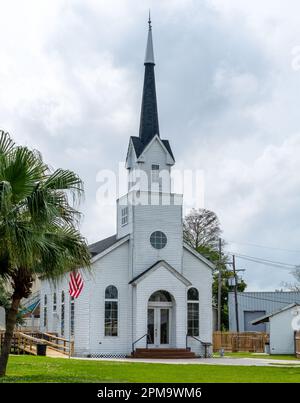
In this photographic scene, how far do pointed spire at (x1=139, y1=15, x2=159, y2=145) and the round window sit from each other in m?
5.64

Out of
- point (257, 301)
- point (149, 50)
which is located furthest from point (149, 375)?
point (257, 301)

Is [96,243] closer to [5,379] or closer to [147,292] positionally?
[147,292]

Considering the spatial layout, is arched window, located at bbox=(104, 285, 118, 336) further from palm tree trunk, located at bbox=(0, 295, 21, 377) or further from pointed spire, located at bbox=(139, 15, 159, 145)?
palm tree trunk, located at bbox=(0, 295, 21, 377)

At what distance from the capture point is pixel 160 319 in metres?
40.7

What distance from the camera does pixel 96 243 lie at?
50156 mm

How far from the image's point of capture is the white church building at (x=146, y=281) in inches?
1561

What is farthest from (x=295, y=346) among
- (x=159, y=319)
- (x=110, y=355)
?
(x=110, y=355)

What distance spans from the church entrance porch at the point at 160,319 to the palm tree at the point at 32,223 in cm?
2035

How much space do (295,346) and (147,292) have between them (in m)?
10.4

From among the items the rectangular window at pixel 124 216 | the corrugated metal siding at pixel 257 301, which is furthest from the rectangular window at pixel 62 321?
the corrugated metal siding at pixel 257 301

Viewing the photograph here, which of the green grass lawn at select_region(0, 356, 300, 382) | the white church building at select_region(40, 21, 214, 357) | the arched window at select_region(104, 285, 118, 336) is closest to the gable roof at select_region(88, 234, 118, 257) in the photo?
the white church building at select_region(40, 21, 214, 357)

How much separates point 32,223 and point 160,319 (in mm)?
22895

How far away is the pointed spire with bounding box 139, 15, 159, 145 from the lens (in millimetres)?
43375
